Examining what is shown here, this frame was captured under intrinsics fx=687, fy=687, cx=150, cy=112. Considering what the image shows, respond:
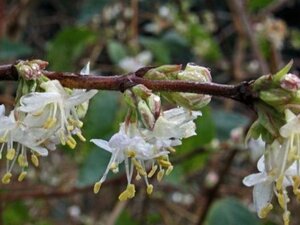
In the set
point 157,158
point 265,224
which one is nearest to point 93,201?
point 265,224

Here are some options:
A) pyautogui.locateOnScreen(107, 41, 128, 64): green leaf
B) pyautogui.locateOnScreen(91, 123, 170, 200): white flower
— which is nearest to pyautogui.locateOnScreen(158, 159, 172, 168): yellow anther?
pyautogui.locateOnScreen(91, 123, 170, 200): white flower

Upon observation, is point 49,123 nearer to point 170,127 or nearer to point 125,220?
point 170,127

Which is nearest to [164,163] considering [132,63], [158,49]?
[132,63]

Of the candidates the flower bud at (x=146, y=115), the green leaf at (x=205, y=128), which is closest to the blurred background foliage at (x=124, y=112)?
the green leaf at (x=205, y=128)

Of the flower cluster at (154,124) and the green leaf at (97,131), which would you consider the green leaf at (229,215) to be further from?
the flower cluster at (154,124)

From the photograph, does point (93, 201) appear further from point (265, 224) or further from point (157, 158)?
point (157, 158)

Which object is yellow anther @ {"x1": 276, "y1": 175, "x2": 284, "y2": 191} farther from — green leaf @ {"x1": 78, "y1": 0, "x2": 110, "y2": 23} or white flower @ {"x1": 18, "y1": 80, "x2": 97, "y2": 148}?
green leaf @ {"x1": 78, "y1": 0, "x2": 110, "y2": 23}
